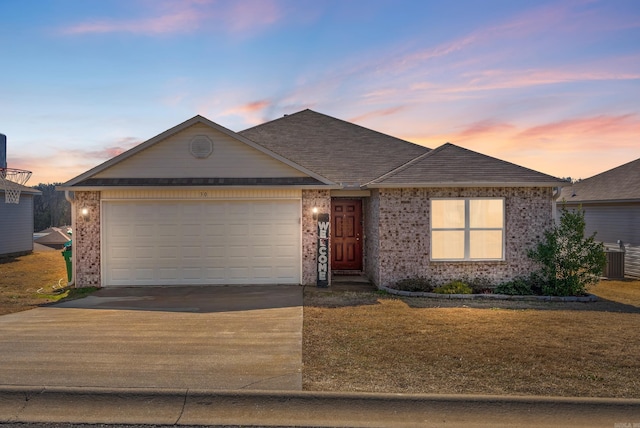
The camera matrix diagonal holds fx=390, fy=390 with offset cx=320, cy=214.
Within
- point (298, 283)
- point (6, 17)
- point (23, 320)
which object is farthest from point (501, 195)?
point (6, 17)

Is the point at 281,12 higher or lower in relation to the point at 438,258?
higher

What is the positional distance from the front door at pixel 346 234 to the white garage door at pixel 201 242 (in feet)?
7.86

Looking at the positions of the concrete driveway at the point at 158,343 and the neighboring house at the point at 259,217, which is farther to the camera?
the neighboring house at the point at 259,217

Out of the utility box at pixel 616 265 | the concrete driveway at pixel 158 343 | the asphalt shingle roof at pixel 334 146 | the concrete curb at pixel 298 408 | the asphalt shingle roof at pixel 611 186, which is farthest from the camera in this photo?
the asphalt shingle roof at pixel 611 186

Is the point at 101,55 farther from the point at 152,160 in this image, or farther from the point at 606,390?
the point at 606,390

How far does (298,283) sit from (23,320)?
6754 millimetres

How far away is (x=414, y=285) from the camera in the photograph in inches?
437

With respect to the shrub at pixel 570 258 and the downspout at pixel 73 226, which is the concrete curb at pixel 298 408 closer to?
the shrub at pixel 570 258

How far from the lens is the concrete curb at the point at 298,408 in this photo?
407 centimetres

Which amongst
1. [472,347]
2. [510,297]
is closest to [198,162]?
[472,347]

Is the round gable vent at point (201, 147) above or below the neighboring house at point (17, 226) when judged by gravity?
above

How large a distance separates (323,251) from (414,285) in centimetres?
282

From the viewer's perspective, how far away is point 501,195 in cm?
1155

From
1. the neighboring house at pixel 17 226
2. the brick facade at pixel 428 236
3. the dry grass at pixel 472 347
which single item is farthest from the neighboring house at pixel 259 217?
the neighboring house at pixel 17 226
